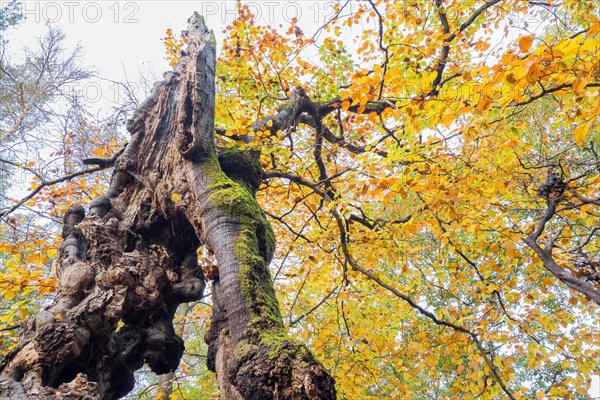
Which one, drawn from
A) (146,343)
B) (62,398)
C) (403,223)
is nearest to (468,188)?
(403,223)

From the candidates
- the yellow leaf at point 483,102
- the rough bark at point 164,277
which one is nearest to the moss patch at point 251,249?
the rough bark at point 164,277

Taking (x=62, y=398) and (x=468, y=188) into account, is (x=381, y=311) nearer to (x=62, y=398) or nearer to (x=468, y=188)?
(x=468, y=188)

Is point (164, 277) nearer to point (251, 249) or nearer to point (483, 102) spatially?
point (251, 249)

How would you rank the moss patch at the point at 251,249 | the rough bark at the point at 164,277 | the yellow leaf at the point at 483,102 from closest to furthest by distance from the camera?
the rough bark at the point at 164,277 < the moss patch at the point at 251,249 < the yellow leaf at the point at 483,102

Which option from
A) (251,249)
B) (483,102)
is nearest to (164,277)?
(251,249)

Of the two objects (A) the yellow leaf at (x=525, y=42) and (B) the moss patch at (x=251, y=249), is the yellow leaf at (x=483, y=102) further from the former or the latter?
(B) the moss patch at (x=251, y=249)

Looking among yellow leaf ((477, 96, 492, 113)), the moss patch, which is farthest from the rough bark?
yellow leaf ((477, 96, 492, 113))

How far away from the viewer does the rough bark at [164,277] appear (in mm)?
1791

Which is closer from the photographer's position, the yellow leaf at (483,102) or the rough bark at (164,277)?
the rough bark at (164,277)

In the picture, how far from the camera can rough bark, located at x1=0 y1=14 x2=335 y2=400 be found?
1791 mm

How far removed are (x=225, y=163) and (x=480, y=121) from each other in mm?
2519

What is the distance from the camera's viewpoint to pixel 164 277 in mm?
2945

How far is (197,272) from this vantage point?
3.18 m

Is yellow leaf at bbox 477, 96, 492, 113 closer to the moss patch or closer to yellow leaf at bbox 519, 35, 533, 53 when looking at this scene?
yellow leaf at bbox 519, 35, 533, 53
